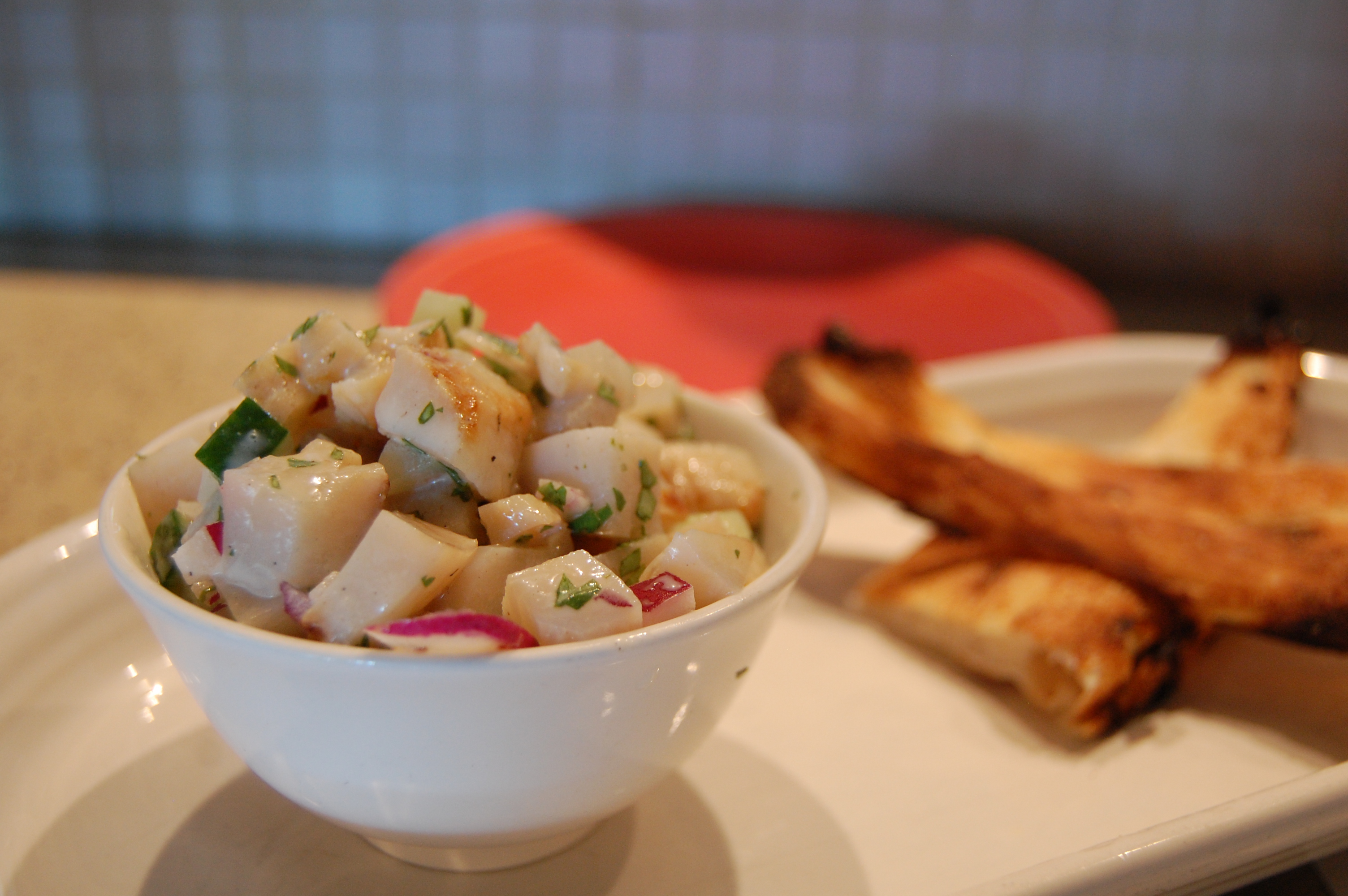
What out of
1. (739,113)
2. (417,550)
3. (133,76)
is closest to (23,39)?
(133,76)

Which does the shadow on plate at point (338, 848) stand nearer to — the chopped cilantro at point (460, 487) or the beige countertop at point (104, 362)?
the chopped cilantro at point (460, 487)

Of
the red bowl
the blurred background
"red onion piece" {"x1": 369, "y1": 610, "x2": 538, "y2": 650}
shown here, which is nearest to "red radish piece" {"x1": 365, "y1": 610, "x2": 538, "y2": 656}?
"red onion piece" {"x1": 369, "y1": 610, "x2": 538, "y2": 650}

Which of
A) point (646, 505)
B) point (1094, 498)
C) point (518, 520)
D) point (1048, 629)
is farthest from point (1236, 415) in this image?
point (518, 520)

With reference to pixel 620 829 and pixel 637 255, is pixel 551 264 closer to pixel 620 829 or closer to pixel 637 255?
pixel 637 255

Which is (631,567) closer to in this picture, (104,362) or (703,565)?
(703,565)

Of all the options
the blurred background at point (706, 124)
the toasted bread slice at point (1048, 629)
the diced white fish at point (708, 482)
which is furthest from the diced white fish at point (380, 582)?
the blurred background at point (706, 124)
